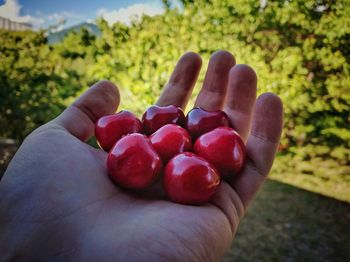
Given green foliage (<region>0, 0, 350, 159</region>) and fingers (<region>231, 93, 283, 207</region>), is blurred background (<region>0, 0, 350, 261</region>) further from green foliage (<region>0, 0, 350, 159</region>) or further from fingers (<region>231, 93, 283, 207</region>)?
fingers (<region>231, 93, 283, 207</region>)

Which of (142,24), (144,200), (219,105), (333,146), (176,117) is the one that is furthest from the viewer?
(333,146)

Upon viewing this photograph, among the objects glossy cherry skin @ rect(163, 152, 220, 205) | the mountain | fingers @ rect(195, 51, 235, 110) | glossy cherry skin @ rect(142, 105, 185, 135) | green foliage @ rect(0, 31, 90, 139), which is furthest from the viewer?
the mountain

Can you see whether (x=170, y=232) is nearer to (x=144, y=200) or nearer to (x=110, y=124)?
(x=144, y=200)

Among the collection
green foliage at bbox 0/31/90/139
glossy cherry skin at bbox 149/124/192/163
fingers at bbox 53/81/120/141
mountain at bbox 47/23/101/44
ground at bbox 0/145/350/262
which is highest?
mountain at bbox 47/23/101/44

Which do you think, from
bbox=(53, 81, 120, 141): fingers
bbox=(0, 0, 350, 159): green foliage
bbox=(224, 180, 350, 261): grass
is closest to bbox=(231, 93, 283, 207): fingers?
bbox=(53, 81, 120, 141): fingers

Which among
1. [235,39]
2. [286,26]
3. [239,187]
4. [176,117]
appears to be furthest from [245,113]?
[286,26]

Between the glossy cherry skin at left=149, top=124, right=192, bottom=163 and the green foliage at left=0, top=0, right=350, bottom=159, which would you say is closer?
the glossy cherry skin at left=149, top=124, right=192, bottom=163

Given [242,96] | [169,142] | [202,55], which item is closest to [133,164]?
[169,142]
